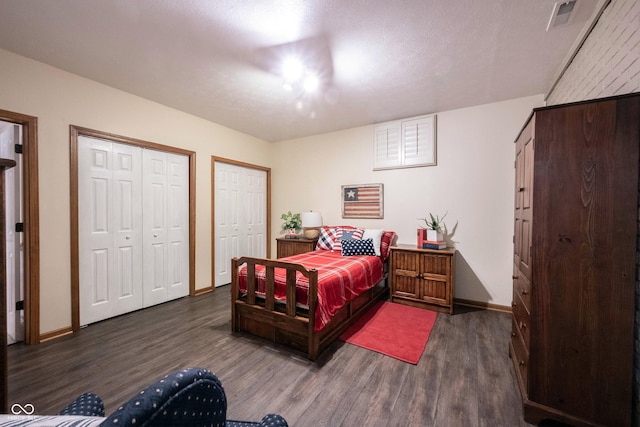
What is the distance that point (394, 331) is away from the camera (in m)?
2.59

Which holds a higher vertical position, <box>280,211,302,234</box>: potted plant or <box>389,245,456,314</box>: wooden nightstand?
<box>280,211,302,234</box>: potted plant

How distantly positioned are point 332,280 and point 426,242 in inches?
59.1

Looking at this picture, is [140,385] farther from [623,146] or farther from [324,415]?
[623,146]

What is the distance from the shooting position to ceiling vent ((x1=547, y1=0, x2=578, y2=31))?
1.64 metres

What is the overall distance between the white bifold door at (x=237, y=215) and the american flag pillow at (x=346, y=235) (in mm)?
1647

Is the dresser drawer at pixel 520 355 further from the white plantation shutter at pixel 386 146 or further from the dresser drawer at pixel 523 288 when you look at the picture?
the white plantation shutter at pixel 386 146

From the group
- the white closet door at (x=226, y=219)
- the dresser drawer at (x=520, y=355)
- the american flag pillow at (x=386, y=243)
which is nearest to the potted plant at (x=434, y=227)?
the american flag pillow at (x=386, y=243)

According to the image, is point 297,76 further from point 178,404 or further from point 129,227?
point 178,404

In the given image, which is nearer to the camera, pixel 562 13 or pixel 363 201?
pixel 562 13

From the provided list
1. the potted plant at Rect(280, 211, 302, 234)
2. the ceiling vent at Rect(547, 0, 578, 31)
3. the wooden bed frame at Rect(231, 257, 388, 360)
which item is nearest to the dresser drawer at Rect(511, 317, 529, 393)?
the wooden bed frame at Rect(231, 257, 388, 360)

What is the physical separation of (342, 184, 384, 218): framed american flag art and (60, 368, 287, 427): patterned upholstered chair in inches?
143

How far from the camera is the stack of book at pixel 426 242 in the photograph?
318 cm

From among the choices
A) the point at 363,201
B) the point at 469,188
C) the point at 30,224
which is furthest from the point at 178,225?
the point at 469,188

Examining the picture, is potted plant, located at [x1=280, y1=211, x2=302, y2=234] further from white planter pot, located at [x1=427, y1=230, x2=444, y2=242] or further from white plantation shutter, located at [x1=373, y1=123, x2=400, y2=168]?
white planter pot, located at [x1=427, y1=230, x2=444, y2=242]
